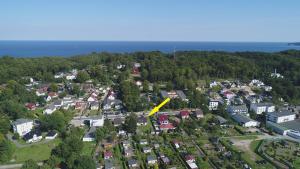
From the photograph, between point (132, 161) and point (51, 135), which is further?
point (51, 135)

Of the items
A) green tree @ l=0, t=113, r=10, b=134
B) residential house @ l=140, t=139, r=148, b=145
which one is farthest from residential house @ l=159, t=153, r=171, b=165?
green tree @ l=0, t=113, r=10, b=134

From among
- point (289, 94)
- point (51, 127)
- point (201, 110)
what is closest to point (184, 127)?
point (201, 110)

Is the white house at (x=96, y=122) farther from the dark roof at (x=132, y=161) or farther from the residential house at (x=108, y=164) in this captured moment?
the dark roof at (x=132, y=161)

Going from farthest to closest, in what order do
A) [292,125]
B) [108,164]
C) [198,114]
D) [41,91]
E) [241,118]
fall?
1. [41,91]
2. [198,114]
3. [241,118]
4. [292,125]
5. [108,164]

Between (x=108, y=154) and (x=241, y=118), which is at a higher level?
(x=241, y=118)

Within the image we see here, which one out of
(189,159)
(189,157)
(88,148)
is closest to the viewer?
(189,159)

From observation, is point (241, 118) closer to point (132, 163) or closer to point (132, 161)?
point (132, 161)

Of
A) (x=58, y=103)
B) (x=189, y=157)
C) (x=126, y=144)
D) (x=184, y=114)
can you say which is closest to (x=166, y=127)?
(x=184, y=114)
